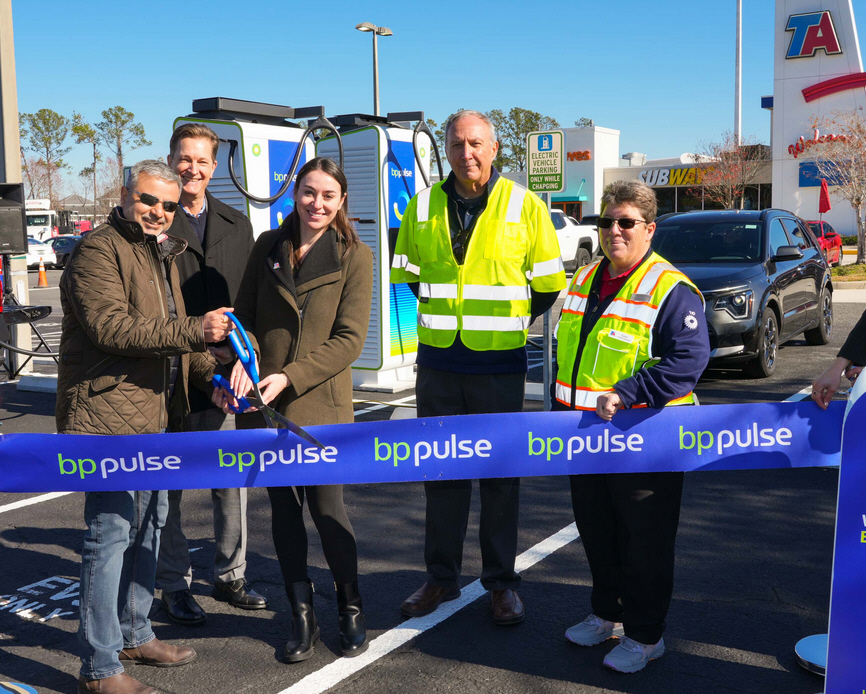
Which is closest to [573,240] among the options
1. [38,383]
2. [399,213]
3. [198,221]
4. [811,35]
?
[399,213]

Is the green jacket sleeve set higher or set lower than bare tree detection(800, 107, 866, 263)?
lower

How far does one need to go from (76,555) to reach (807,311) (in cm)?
899

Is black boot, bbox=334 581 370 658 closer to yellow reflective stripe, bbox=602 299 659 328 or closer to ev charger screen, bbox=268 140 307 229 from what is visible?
yellow reflective stripe, bbox=602 299 659 328

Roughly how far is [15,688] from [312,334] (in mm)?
1685

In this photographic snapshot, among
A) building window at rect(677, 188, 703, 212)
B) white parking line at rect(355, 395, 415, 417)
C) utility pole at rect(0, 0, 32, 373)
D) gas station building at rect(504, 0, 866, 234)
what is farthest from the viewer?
building window at rect(677, 188, 703, 212)

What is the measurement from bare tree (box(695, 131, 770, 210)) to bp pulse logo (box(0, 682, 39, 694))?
3938 cm

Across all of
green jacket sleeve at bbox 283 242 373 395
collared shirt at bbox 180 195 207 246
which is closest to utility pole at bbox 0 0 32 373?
collared shirt at bbox 180 195 207 246

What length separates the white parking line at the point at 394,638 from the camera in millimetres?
3209

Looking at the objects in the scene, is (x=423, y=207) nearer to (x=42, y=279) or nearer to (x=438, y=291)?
(x=438, y=291)

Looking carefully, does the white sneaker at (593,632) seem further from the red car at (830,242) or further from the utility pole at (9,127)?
the red car at (830,242)

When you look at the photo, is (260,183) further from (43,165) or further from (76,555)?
(43,165)

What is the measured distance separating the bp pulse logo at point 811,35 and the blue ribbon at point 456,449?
37.1 meters

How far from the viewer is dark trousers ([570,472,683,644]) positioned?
3170 millimetres

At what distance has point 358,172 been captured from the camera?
877 centimetres
